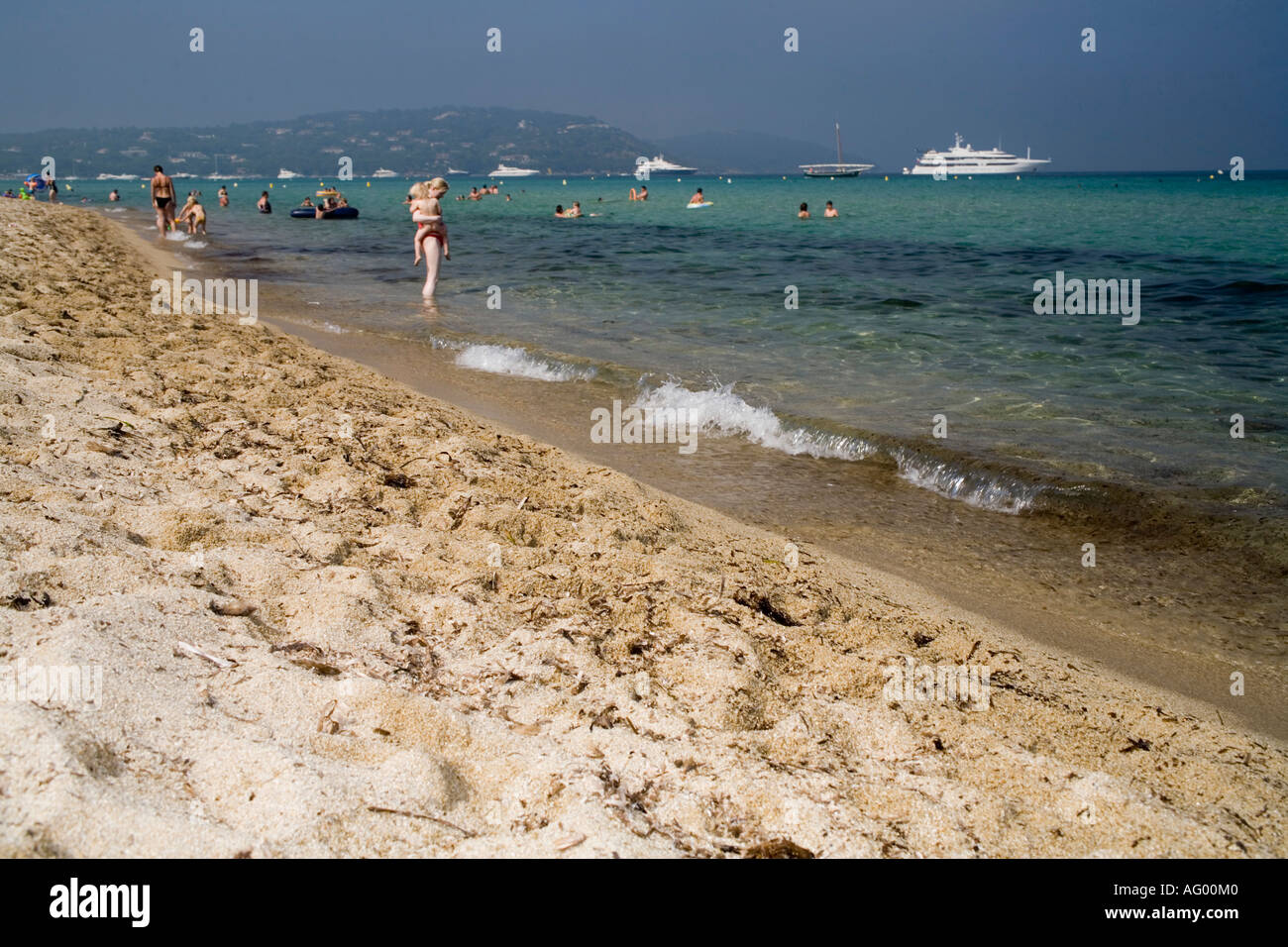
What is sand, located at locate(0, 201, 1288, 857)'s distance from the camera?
2.24 meters

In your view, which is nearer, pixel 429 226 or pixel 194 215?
pixel 429 226

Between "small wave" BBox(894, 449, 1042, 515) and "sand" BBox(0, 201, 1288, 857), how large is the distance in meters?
1.67

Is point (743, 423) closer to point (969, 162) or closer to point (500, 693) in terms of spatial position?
point (500, 693)

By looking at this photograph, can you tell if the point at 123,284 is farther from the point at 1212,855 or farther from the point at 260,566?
the point at 1212,855

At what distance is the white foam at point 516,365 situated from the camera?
368 inches

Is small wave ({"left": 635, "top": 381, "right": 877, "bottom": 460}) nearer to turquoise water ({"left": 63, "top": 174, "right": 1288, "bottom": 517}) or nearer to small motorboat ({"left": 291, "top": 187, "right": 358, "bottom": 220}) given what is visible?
turquoise water ({"left": 63, "top": 174, "right": 1288, "bottom": 517})

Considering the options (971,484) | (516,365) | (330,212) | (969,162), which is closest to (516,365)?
(516,365)

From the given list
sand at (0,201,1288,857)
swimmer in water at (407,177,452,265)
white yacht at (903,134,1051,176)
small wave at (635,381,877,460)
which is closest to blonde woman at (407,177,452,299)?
swimmer in water at (407,177,452,265)

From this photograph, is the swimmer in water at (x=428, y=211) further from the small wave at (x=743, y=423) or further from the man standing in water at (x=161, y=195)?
the man standing in water at (x=161, y=195)

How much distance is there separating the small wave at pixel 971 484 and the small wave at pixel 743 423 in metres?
0.46

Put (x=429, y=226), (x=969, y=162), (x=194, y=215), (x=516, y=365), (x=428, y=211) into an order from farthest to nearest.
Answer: (x=969, y=162)
(x=194, y=215)
(x=429, y=226)
(x=428, y=211)
(x=516, y=365)

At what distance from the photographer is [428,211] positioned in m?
14.1

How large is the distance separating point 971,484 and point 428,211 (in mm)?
11043

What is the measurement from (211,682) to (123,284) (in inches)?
478
